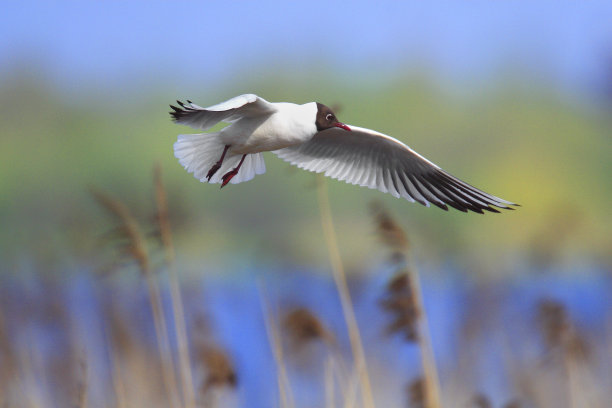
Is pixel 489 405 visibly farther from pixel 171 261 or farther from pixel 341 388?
pixel 171 261

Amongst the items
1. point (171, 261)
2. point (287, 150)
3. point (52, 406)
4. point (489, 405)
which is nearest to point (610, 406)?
point (489, 405)

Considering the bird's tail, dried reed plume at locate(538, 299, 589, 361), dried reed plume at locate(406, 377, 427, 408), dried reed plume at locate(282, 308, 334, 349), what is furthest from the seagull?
dried reed plume at locate(406, 377, 427, 408)

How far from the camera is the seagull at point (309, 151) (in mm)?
3432

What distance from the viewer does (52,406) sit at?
13.3ft

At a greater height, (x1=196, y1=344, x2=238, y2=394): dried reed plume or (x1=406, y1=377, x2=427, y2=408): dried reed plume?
(x1=196, y1=344, x2=238, y2=394): dried reed plume

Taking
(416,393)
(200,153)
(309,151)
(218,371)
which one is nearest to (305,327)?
(218,371)

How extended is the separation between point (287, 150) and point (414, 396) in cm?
165

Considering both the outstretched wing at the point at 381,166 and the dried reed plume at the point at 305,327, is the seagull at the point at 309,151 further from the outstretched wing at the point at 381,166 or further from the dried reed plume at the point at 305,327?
the dried reed plume at the point at 305,327

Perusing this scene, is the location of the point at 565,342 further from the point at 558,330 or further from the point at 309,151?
the point at 309,151

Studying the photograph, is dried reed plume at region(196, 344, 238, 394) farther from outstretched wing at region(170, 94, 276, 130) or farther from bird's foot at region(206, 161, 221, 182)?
outstretched wing at region(170, 94, 276, 130)

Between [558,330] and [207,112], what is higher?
[207,112]

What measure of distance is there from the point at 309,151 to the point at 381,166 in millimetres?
430

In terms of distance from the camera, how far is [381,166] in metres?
4.30

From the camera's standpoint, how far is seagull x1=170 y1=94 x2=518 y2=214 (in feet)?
11.3
